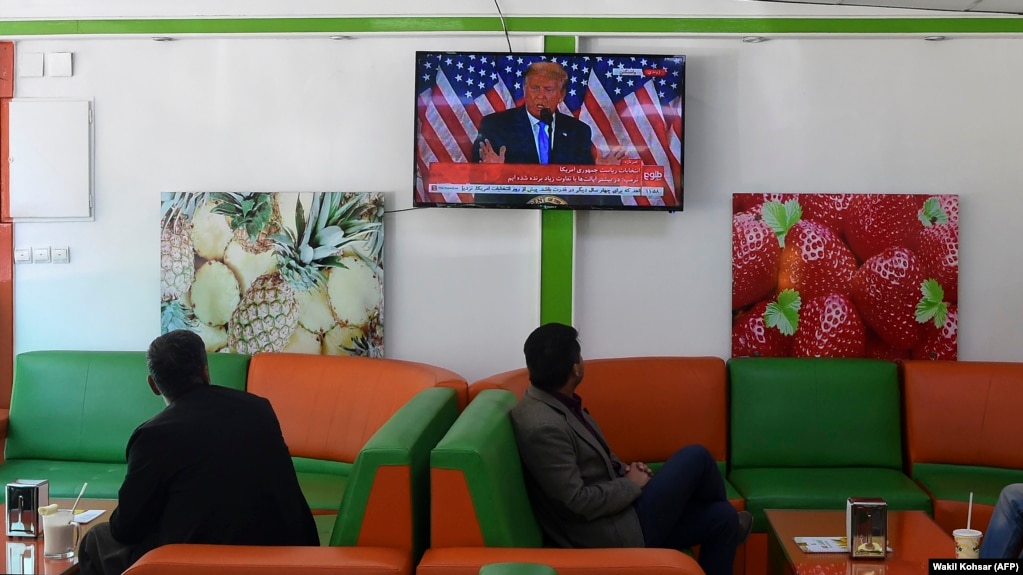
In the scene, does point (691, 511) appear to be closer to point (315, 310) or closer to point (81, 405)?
point (315, 310)

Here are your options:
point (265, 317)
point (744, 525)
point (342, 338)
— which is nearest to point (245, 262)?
point (265, 317)

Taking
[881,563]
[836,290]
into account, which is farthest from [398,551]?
[836,290]

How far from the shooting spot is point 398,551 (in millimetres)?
2873

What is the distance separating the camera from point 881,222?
17.4 ft

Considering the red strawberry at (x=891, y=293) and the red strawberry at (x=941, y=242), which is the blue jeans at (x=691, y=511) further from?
the red strawberry at (x=941, y=242)

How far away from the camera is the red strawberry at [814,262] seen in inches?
210

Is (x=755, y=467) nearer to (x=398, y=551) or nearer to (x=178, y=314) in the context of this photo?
(x=398, y=551)

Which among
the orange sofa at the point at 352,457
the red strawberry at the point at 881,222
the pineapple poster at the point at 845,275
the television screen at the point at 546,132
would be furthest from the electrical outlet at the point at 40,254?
the red strawberry at the point at 881,222

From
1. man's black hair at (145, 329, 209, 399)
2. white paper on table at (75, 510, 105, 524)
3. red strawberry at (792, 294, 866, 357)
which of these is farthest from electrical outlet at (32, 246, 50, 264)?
red strawberry at (792, 294, 866, 357)

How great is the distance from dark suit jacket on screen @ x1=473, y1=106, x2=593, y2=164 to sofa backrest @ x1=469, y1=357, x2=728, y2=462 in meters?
1.14

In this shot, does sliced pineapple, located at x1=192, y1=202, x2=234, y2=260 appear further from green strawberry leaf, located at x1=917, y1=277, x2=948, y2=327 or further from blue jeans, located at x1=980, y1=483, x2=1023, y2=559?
blue jeans, located at x1=980, y1=483, x2=1023, y2=559

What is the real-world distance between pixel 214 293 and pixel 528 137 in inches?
77.5

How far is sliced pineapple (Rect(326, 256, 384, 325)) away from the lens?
214 inches

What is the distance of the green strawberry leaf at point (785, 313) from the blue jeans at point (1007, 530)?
2.10m
